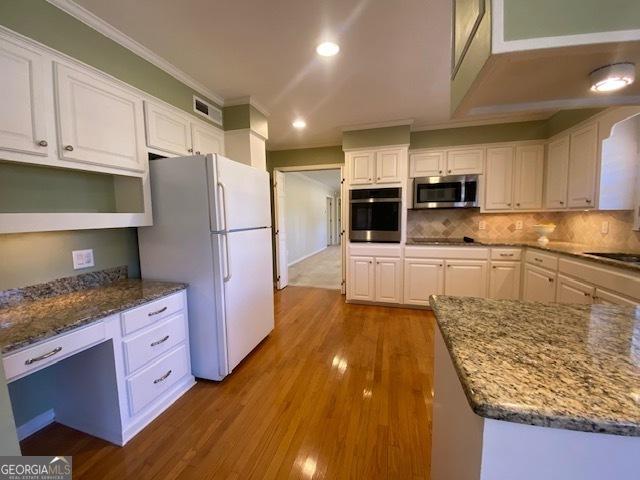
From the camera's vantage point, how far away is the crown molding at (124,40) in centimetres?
151

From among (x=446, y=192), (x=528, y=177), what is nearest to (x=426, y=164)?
(x=446, y=192)

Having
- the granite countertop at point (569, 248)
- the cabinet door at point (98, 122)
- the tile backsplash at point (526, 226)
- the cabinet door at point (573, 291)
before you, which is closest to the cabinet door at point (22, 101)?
the cabinet door at point (98, 122)

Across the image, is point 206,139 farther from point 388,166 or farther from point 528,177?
point 528,177

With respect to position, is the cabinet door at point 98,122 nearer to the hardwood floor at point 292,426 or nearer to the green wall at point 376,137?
the hardwood floor at point 292,426

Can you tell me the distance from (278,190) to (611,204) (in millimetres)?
4023

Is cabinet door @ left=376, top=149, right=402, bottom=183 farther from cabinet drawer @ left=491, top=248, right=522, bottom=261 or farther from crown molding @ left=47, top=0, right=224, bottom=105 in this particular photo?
crown molding @ left=47, top=0, right=224, bottom=105

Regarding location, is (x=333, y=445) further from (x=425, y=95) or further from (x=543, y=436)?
(x=425, y=95)

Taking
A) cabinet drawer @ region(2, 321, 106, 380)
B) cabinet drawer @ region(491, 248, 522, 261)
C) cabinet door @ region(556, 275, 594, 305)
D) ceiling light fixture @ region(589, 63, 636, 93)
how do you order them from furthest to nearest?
cabinet drawer @ region(491, 248, 522, 261) → cabinet door @ region(556, 275, 594, 305) → cabinet drawer @ region(2, 321, 106, 380) → ceiling light fixture @ region(589, 63, 636, 93)

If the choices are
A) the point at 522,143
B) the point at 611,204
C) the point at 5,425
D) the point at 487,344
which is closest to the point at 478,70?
the point at 487,344

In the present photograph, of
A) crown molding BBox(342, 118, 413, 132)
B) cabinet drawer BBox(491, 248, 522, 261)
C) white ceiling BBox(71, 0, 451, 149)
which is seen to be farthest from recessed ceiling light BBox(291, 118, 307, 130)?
cabinet drawer BBox(491, 248, 522, 261)

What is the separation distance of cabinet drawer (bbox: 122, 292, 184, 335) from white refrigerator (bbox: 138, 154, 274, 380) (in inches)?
6.8

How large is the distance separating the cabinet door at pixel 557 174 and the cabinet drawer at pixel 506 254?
2.11ft

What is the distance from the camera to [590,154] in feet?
8.23

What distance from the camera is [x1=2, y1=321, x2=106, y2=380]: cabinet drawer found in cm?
108
